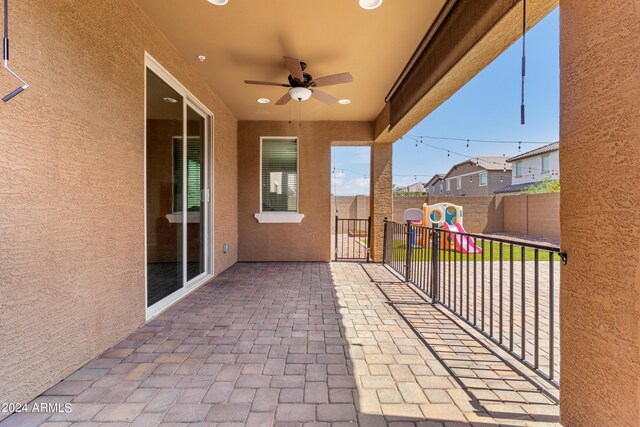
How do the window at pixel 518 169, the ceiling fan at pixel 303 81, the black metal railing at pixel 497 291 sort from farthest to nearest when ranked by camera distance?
the window at pixel 518 169, the ceiling fan at pixel 303 81, the black metal railing at pixel 497 291

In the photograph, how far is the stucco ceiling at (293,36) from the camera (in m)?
2.46

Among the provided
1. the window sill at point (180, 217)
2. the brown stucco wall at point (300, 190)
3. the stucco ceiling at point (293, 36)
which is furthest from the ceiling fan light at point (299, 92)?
the brown stucco wall at point (300, 190)

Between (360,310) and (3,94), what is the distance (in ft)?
9.88

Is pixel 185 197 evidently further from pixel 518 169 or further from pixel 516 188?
pixel 518 169

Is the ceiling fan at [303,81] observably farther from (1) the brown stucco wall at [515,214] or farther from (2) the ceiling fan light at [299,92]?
(1) the brown stucco wall at [515,214]

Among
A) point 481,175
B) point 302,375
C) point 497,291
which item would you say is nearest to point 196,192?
point 302,375

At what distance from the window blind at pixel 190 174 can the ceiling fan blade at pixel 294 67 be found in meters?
1.52

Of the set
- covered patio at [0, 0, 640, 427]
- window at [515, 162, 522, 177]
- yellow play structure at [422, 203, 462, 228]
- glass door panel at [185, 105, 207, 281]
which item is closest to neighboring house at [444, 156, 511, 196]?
window at [515, 162, 522, 177]

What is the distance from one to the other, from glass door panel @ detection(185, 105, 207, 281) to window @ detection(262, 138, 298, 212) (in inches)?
61.2

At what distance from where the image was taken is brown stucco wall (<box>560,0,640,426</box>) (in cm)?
106

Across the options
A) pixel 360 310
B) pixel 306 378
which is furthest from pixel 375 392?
pixel 360 310

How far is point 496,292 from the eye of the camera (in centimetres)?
366

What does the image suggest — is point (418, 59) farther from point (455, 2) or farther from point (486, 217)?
point (486, 217)

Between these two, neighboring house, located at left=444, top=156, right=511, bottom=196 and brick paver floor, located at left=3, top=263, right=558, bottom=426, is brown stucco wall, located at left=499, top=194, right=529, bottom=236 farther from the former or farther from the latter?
neighboring house, located at left=444, top=156, right=511, bottom=196
